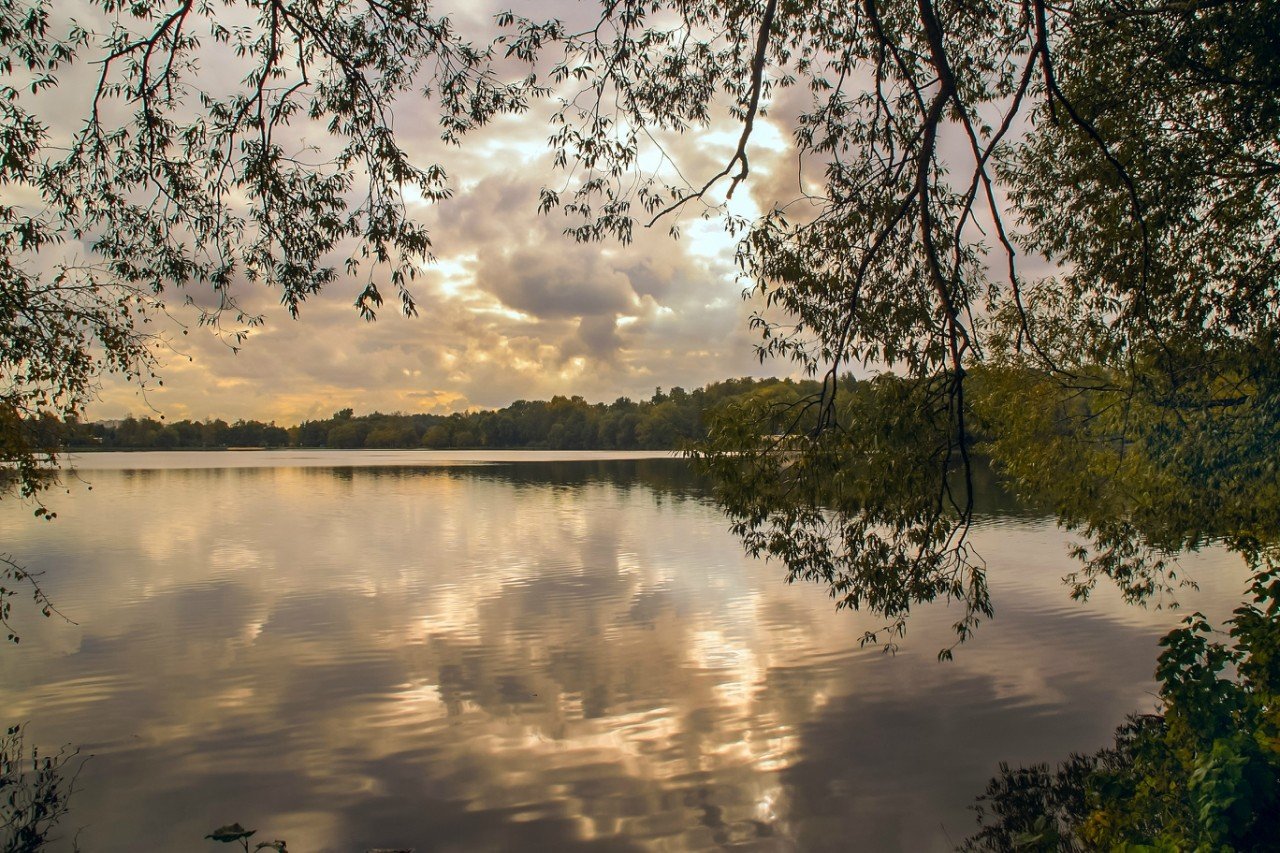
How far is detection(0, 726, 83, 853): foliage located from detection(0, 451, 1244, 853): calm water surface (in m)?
0.19

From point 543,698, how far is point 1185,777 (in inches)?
313

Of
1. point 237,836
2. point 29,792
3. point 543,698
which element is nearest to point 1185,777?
point 543,698

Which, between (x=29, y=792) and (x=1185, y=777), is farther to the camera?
(x=29, y=792)

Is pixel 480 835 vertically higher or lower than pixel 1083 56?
lower

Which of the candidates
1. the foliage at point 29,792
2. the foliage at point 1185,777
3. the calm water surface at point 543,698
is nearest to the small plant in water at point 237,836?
the calm water surface at point 543,698

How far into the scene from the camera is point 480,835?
793cm

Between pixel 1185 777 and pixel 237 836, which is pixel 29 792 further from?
pixel 1185 777

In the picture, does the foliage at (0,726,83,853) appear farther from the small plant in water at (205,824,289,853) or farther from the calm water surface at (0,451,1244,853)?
the small plant in water at (205,824,289,853)

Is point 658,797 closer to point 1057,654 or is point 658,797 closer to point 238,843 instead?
point 238,843

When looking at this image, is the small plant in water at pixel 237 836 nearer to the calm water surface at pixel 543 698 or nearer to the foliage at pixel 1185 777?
the calm water surface at pixel 543 698

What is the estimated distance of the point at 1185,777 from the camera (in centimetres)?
664

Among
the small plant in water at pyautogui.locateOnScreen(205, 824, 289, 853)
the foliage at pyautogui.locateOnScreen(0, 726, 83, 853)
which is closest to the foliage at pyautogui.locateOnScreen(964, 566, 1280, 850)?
the small plant in water at pyautogui.locateOnScreen(205, 824, 289, 853)

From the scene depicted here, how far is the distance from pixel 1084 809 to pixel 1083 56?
8.17m

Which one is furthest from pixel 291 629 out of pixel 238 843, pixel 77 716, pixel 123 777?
pixel 238 843
